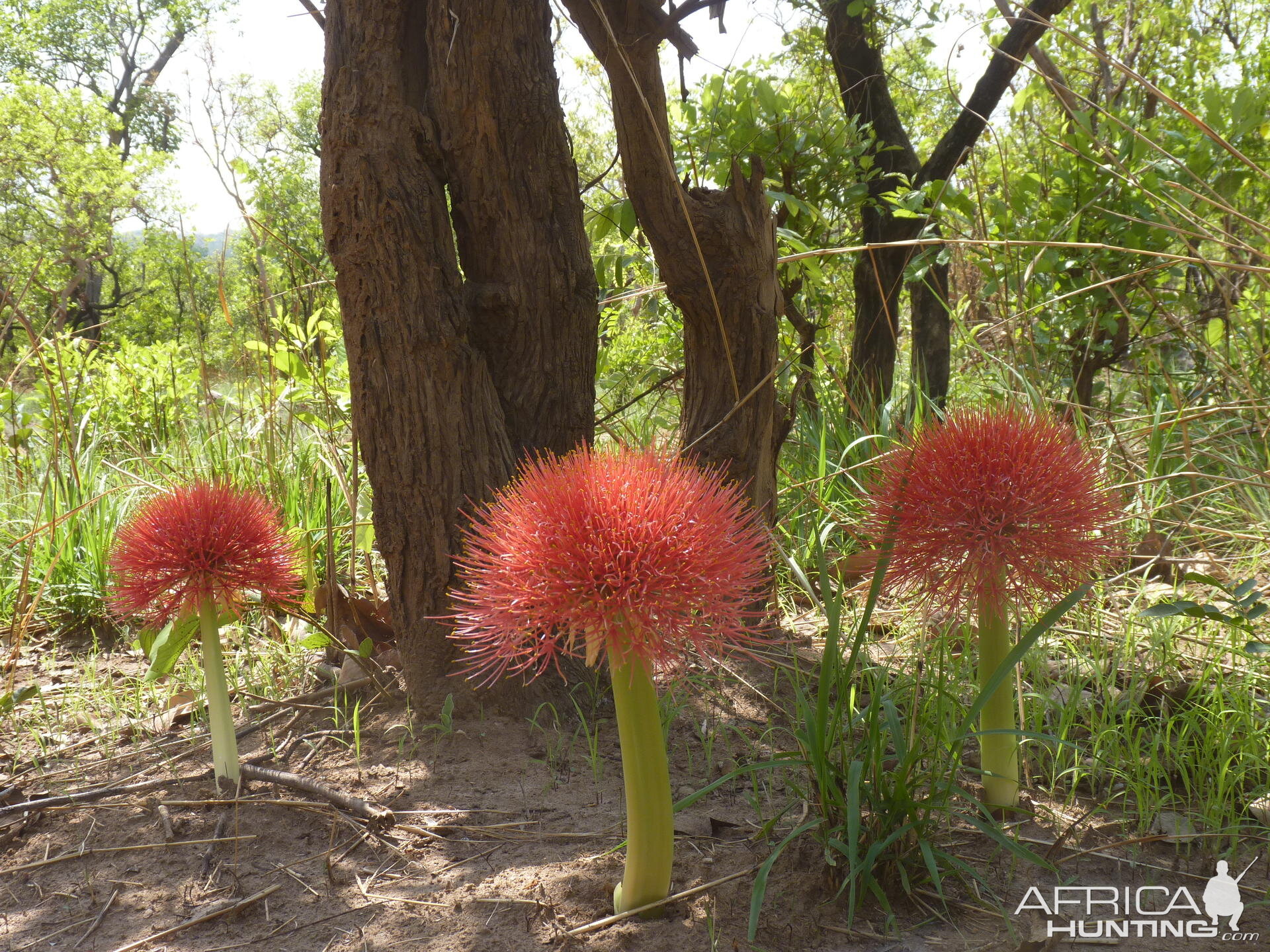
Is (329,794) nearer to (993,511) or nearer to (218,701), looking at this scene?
(218,701)

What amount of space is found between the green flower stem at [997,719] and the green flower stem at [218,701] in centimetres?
151

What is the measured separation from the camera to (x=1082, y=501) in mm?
1461

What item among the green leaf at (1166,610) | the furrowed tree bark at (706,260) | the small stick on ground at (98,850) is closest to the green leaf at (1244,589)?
the green leaf at (1166,610)

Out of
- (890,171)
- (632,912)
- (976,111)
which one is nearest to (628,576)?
(632,912)

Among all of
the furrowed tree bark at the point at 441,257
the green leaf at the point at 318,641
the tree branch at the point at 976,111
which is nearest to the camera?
the furrowed tree bark at the point at 441,257

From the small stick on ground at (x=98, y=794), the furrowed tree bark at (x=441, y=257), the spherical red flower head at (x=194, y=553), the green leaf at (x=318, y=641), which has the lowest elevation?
the small stick on ground at (x=98, y=794)

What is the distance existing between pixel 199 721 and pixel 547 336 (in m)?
1.50

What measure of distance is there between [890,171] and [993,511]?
4.70 metres

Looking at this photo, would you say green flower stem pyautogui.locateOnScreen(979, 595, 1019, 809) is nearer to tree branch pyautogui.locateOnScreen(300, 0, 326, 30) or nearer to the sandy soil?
the sandy soil

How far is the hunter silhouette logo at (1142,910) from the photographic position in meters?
1.47

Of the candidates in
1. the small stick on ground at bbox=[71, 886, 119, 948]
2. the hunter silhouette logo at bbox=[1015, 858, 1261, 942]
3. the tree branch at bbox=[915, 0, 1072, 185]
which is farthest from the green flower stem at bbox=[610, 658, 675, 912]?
the tree branch at bbox=[915, 0, 1072, 185]

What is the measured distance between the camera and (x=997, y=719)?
1588 millimetres

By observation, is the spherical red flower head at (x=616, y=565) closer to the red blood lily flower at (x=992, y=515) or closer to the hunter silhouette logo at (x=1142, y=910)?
the red blood lily flower at (x=992, y=515)

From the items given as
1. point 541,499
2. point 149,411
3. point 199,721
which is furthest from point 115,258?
point 541,499
